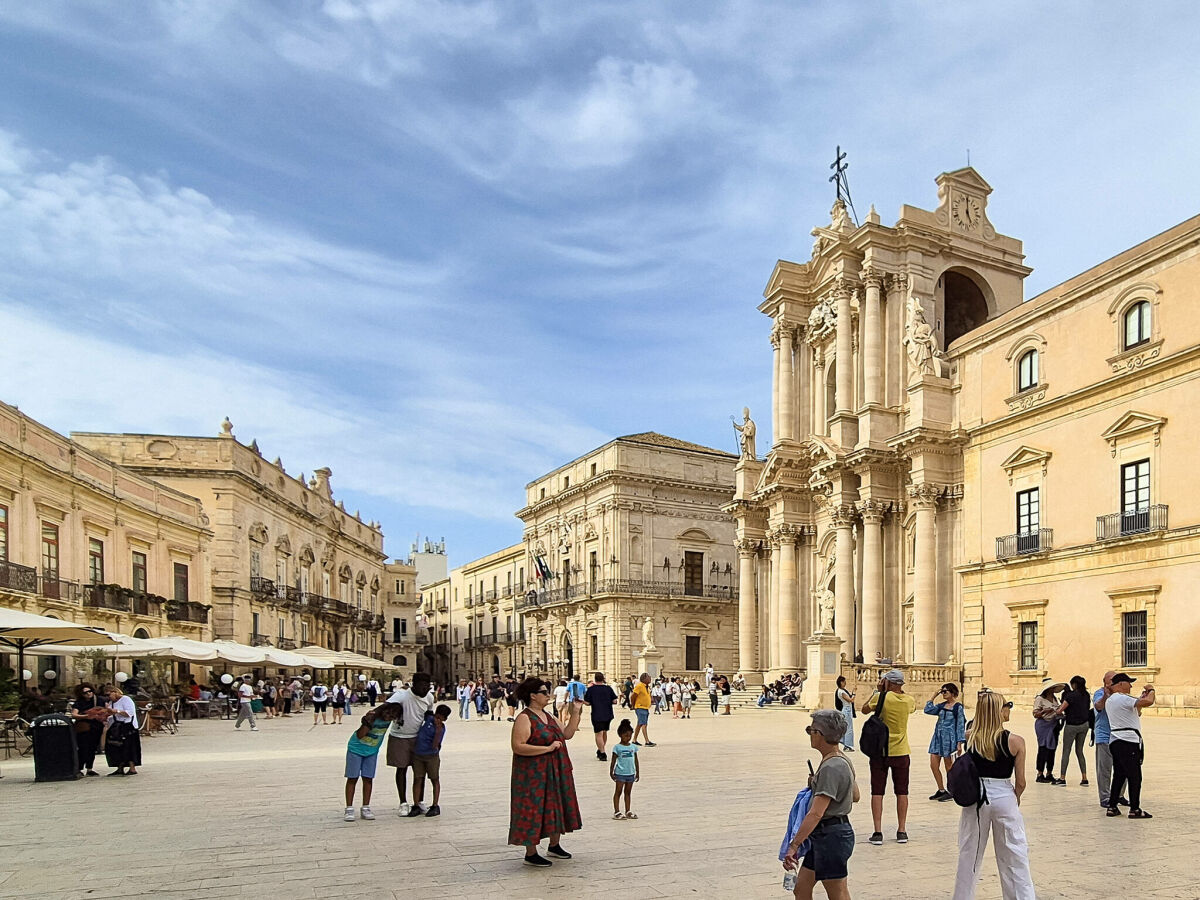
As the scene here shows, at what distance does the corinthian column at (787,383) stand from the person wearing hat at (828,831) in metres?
36.3

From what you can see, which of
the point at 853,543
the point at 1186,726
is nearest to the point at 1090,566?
the point at 1186,726

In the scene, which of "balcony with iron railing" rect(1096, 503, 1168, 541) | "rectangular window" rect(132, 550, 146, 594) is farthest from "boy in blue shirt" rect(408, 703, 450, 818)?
"rectangular window" rect(132, 550, 146, 594)

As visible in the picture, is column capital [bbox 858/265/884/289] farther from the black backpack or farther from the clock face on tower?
the black backpack

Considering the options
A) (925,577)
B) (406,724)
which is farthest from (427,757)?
(925,577)

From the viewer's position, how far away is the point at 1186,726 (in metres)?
21.5

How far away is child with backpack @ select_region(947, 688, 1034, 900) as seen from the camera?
19.4 ft

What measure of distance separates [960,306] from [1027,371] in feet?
38.5

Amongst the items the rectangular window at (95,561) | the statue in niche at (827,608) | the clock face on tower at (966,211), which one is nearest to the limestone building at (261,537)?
the rectangular window at (95,561)

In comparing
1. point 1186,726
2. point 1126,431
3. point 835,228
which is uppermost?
point 835,228

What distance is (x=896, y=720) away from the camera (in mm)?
9062

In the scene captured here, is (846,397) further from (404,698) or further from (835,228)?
(404,698)

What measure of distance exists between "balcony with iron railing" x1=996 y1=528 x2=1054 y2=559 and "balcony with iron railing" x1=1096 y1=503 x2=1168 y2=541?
161cm

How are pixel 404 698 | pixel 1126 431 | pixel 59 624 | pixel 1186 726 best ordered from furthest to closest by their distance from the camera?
pixel 1126 431, pixel 1186 726, pixel 59 624, pixel 404 698

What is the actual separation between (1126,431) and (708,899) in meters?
22.4
